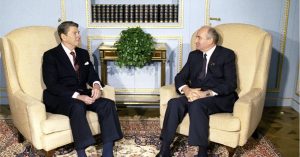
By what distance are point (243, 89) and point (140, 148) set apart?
1094 mm

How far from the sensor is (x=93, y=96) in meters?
3.07

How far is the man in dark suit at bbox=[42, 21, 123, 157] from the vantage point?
9.22 ft

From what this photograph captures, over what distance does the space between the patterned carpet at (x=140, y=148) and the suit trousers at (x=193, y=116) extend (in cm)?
33

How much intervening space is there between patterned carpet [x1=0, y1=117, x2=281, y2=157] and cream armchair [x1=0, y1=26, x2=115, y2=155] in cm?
25

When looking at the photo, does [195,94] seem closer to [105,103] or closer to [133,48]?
[105,103]

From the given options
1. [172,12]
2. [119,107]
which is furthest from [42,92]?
[172,12]

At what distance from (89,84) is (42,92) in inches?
17.0

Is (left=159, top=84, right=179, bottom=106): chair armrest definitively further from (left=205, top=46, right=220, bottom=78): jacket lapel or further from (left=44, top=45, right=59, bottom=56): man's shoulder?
(left=44, top=45, right=59, bottom=56): man's shoulder

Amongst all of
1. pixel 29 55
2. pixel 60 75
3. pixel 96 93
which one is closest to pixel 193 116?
pixel 96 93

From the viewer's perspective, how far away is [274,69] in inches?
177

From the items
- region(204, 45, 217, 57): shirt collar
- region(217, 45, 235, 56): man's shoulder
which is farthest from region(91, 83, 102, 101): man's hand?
region(217, 45, 235, 56): man's shoulder

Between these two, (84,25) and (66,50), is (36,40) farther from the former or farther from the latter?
(84,25)

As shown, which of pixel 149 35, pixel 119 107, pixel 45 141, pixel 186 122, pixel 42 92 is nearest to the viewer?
pixel 45 141

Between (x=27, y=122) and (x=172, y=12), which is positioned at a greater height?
(x=172, y=12)
